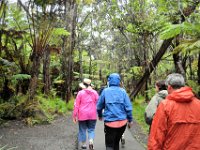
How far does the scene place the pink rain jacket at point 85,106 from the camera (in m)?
8.90

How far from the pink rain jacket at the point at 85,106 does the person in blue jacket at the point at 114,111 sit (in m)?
1.83

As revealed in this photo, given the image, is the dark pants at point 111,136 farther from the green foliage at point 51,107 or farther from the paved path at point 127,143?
the green foliage at point 51,107

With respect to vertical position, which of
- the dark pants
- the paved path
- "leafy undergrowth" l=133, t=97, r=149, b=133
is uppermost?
the dark pants

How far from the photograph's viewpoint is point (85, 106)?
9008 millimetres

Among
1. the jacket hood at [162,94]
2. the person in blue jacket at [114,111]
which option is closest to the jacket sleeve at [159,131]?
the jacket hood at [162,94]

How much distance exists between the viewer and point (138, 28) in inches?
730

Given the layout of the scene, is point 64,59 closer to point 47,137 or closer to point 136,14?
point 136,14

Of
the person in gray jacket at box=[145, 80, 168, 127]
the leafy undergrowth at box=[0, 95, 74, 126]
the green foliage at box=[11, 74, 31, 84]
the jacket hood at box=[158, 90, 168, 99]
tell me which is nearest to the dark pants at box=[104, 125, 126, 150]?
the person in gray jacket at box=[145, 80, 168, 127]

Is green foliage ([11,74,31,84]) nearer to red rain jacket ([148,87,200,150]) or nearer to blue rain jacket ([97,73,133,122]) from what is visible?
blue rain jacket ([97,73,133,122])

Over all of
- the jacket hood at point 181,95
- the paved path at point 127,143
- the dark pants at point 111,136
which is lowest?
the paved path at point 127,143

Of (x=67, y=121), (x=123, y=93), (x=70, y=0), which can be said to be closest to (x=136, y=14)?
(x=70, y=0)

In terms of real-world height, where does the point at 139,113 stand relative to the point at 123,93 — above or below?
below

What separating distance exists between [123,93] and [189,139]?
2.93 meters

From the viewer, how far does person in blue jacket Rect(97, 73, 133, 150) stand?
6.86 metres
